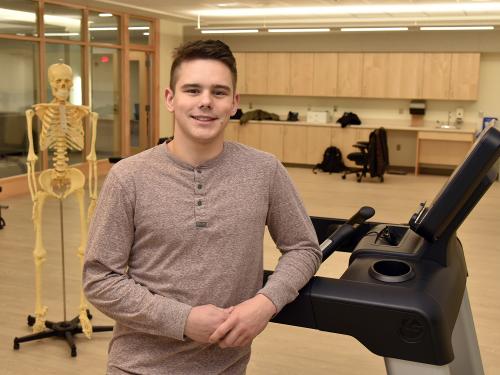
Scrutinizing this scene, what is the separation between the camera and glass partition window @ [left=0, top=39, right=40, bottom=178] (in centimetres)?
820

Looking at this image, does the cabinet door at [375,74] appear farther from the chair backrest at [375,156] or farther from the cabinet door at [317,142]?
the chair backrest at [375,156]

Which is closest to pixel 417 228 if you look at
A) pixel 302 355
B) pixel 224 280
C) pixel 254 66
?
pixel 224 280

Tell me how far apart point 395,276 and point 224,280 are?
0.49 m

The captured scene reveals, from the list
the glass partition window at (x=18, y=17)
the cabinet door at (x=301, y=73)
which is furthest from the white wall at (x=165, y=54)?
the glass partition window at (x=18, y=17)

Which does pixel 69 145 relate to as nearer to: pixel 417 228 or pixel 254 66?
pixel 417 228

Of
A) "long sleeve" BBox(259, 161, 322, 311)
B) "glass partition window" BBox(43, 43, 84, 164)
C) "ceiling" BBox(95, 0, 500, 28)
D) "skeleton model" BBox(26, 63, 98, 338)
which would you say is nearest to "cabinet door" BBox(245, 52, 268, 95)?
"ceiling" BBox(95, 0, 500, 28)

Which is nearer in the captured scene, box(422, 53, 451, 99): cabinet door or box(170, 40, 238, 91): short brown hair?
box(170, 40, 238, 91): short brown hair

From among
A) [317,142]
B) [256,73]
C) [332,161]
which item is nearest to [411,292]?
[332,161]

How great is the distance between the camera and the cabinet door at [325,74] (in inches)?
458

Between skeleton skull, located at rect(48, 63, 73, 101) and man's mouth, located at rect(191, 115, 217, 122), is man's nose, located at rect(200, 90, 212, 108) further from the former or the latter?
skeleton skull, located at rect(48, 63, 73, 101)

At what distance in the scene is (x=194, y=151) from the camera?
159 centimetres

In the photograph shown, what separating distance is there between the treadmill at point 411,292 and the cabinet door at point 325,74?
1004 centimetres

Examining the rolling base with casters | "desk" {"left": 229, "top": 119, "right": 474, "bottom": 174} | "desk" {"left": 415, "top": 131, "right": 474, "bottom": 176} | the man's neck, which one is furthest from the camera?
"desk" {"left": 229, "top": 119, "right": 474, "bottom": 174}

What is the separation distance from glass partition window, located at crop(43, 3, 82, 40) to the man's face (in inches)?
317
